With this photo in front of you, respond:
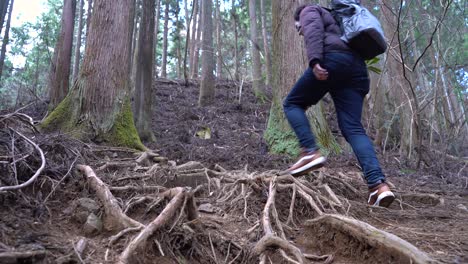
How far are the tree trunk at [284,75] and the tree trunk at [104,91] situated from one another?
2.13 meters

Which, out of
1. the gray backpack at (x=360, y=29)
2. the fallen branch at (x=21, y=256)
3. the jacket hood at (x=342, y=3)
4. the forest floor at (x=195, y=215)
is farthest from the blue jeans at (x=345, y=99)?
the fallen branch at (x=21, y=256)

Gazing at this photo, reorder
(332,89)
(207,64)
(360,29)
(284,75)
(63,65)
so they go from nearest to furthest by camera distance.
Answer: (360,29) < (332,89) < (284,75) < (63,65) < (207,64)

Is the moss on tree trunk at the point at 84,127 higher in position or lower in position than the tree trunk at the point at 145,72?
lower

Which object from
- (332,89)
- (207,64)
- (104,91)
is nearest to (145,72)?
(104,91)

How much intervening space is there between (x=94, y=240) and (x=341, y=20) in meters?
2.89

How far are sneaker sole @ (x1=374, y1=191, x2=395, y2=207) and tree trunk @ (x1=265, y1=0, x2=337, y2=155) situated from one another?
256cm

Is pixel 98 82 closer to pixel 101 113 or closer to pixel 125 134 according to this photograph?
pixel 101 113

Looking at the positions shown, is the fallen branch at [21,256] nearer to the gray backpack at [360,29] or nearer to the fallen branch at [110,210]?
the fallen branch at [110,210]

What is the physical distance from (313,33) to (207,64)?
35.1 feet

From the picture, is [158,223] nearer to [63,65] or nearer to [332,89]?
[332,89]

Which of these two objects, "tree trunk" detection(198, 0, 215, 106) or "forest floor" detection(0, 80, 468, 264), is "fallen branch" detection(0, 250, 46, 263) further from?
"tree trunk" detection(198, 0, 215, 106)

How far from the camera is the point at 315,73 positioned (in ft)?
12.0

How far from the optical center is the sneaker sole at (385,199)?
11.8 ft

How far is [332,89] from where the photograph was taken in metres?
3.85
